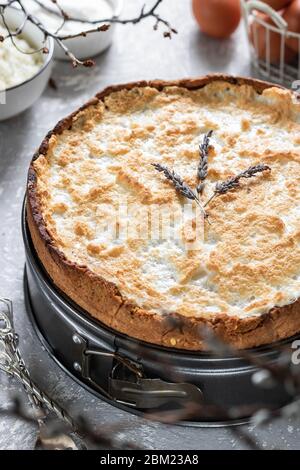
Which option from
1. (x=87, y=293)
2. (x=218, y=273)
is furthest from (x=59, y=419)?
(x=218, y=273)

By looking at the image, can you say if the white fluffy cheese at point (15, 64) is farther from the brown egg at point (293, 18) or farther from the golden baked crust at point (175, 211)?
the brown egg at point (293, 18)

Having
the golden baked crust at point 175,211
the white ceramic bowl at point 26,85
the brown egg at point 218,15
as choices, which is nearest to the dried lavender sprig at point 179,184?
the golden baked crust at point 175,211

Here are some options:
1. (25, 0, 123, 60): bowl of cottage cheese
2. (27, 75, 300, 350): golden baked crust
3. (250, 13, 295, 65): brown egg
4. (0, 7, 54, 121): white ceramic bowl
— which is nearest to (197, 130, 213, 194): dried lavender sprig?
(27, 75, 300, 350): golden baked crust

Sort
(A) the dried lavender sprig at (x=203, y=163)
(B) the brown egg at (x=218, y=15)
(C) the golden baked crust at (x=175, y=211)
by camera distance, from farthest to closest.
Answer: (B) the brown egg at (x=218, y=15) < (A) the dried lavender sprig at (x=203, y=163) < (C) the golden baked crust at (x=175, y=211)

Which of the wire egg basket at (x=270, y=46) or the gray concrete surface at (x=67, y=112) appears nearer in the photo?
the gray concrete surface at (x=67, y=112)

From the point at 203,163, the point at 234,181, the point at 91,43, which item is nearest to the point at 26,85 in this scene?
the point at 91,43
